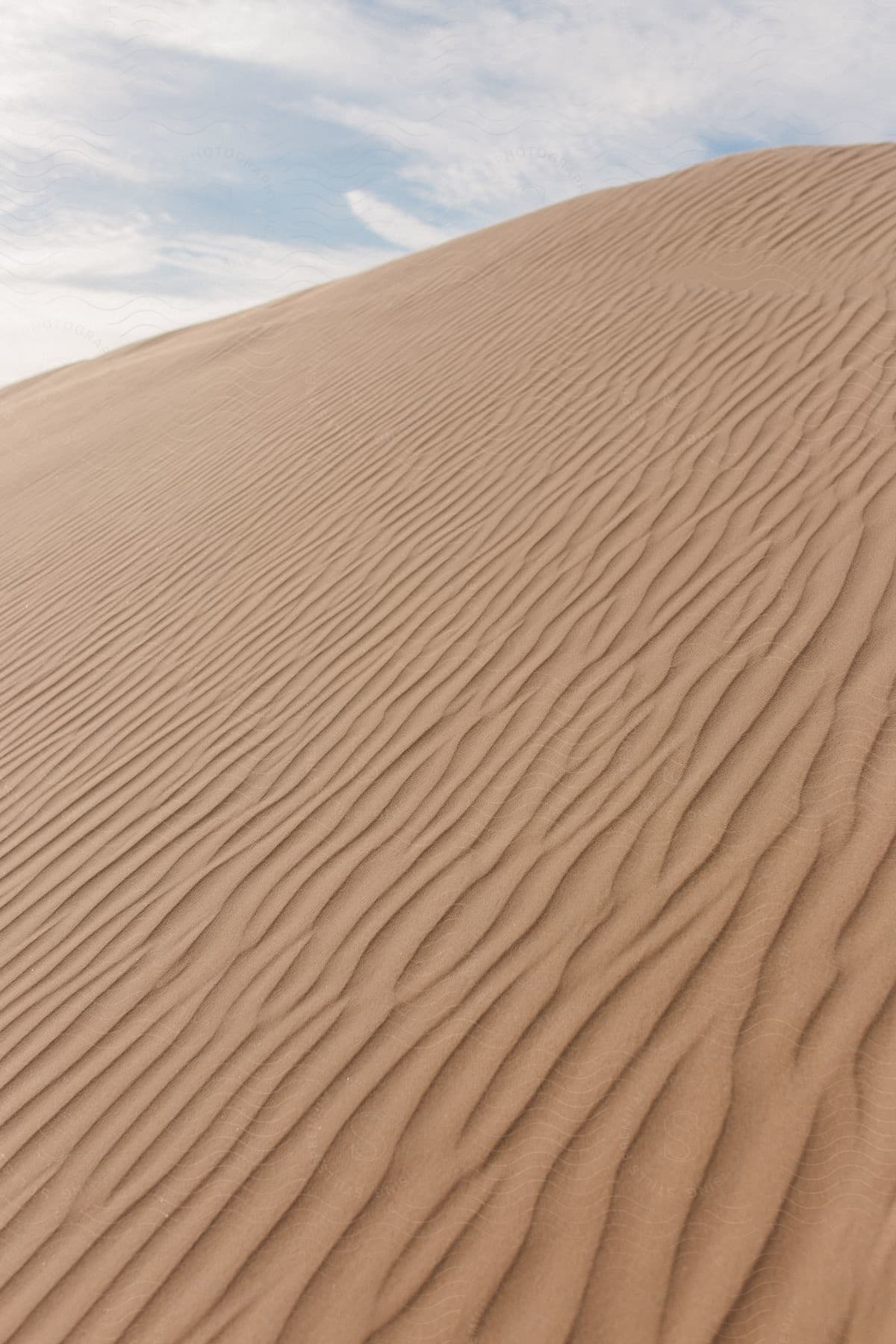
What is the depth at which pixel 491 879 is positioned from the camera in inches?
137

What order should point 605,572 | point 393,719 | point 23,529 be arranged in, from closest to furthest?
point 393,719 < point 605,572 < point 23,529

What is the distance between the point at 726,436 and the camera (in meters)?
5.82

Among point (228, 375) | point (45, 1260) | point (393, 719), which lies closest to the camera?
point (45, 1260)

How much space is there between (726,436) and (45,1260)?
16.0 feet

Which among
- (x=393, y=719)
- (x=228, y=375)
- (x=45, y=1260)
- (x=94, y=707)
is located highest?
(x=228, y=375)

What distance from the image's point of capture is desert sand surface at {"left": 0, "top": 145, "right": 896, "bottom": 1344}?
7.95ft

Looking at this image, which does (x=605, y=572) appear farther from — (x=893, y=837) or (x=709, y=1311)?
(x=709, y=1311)

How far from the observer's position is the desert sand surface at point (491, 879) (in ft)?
7.95

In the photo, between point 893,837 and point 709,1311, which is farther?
point 893,837

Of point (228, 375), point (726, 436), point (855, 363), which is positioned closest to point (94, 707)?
point (726, 436)

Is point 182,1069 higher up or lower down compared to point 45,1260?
higher up

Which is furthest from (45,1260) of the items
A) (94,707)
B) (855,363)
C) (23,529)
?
(23,529)

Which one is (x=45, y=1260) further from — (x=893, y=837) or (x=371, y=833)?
(x=893, y=837)

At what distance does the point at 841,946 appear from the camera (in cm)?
284
